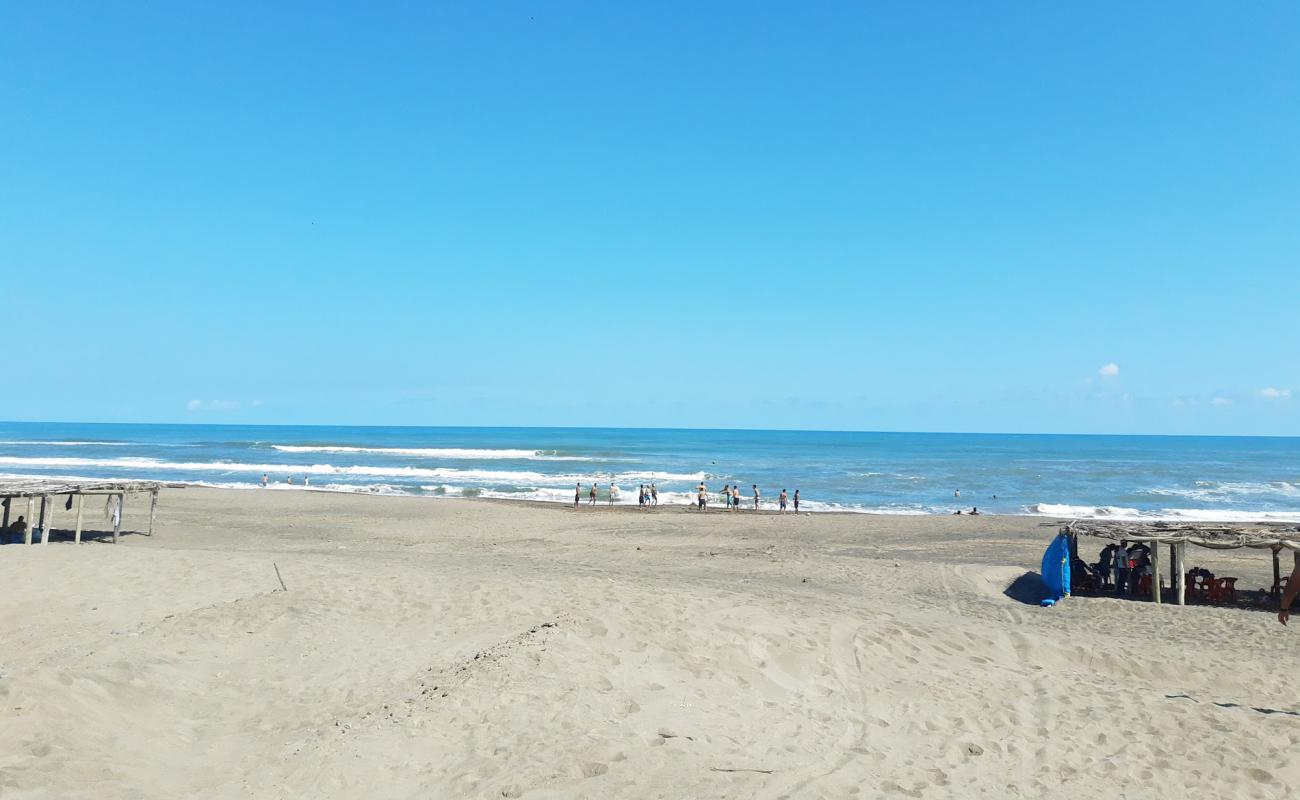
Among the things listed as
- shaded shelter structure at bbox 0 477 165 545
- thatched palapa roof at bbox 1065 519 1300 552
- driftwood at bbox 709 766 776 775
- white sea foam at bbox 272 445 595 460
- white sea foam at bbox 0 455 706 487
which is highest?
thatched palapa roof at bbox 1065 519 1300 552

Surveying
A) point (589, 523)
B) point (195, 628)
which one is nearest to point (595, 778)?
point (195, 628)

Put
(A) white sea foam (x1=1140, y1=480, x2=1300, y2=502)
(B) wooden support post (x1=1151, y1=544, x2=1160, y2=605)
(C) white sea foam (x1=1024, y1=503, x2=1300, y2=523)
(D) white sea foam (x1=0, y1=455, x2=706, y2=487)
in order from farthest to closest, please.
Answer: (D) white sea foam (x1=0, y1=455, x2=706, y2=487)
(A) white sea foam (x1=1140, y1=480, x2=1300, y2=502)
(C) white sea foam (x1=1024, y1=503, x2=1300, y2=523)
(B) wooden support post (x1=1151, y1=544, x2=1160, y2=605)

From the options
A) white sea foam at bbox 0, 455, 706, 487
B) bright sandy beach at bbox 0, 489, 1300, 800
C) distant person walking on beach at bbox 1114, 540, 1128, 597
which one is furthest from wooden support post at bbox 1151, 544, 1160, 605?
white sea foam at bbox 0, 455, 706, 487

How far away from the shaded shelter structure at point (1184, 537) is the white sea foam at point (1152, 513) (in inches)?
819

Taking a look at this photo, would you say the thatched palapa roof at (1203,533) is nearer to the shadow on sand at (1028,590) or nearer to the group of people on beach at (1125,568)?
the group of people on beach at (1125,568)

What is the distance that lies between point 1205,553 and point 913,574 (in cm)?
1234

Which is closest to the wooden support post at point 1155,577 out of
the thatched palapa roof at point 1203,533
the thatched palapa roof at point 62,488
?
the thatched palapa roof at point 1203,533

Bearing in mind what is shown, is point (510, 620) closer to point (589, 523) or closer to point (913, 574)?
point (913, 574)

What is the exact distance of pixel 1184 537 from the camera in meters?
16.0

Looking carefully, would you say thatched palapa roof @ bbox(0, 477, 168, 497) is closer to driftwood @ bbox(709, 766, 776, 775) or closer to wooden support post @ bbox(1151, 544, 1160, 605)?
driftwood @ bbox(709, 766, 776, 775)

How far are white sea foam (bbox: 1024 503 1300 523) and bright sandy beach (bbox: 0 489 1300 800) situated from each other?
24109 mm

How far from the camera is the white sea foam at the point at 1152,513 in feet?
120

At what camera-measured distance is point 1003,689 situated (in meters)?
9.46

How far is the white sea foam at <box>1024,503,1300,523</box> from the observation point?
36.7m
